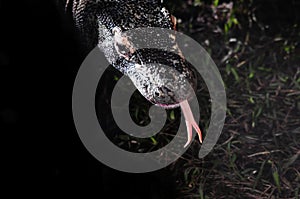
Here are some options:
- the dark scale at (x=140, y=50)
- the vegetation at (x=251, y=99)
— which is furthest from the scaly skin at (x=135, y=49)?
the vegetation at (x=251, y=99)

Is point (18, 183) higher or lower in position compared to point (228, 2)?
lower

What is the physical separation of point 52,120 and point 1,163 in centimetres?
28

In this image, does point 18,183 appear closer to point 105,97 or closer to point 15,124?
point 15,124

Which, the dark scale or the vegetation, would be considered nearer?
the dark scale

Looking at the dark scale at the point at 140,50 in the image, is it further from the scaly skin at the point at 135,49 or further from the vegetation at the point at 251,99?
the vegetation at the point at 251,99

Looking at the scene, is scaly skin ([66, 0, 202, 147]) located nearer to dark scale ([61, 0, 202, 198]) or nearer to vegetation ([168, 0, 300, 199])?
dark scale ([61, 0, 202, 198])

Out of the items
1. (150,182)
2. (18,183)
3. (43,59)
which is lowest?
(150,182)

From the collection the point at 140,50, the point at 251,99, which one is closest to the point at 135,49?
the point at 140,50

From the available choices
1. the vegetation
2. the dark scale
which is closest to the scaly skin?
the dark scale

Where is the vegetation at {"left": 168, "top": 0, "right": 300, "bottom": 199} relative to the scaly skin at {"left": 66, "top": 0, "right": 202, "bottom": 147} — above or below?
below

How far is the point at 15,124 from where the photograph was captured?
2.52 m

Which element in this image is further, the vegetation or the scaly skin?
the vegetation

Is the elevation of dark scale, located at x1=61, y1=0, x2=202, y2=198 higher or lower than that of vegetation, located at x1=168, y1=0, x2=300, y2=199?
higher

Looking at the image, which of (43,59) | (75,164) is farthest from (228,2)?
(75,164)
